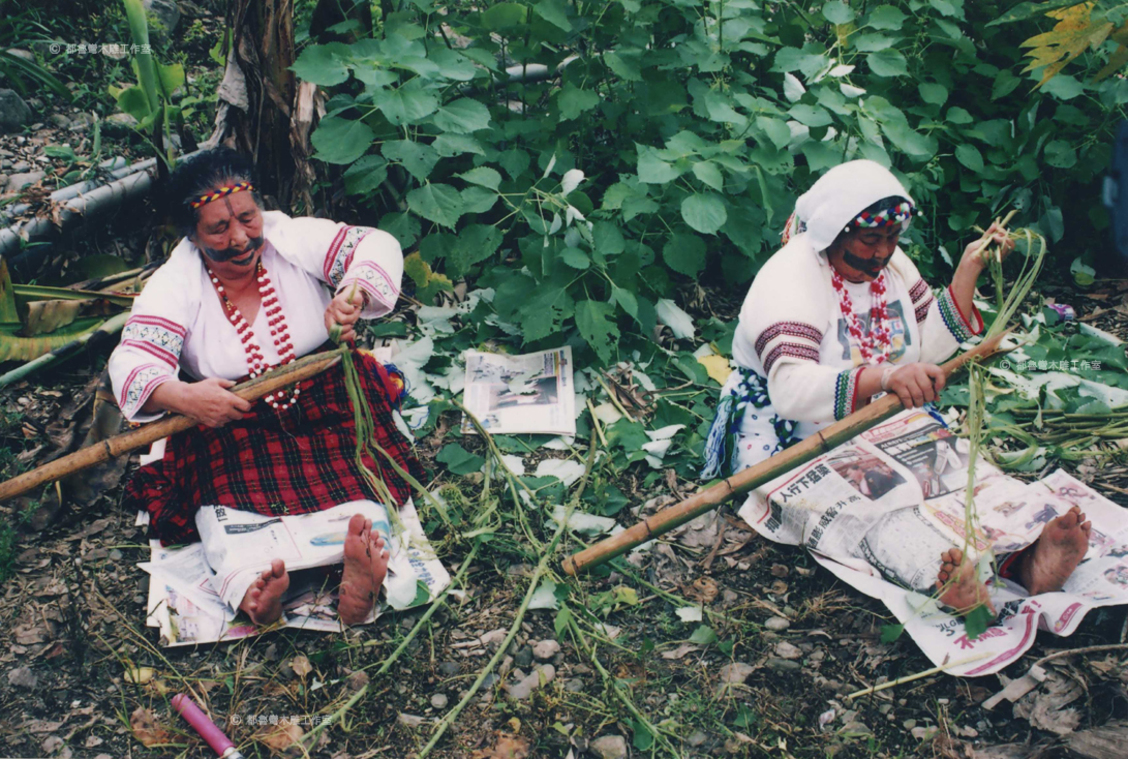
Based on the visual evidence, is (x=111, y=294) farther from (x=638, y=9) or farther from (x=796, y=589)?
(x=796, y=589)

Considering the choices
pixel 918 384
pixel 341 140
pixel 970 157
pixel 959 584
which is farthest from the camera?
pixel 970 157

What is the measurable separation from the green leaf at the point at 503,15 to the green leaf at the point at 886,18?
124cm

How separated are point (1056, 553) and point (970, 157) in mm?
1978

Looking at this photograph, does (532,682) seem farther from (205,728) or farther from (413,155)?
(413,155)

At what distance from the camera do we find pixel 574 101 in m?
3.11

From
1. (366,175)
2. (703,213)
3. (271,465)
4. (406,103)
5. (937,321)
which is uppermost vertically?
(406,103)

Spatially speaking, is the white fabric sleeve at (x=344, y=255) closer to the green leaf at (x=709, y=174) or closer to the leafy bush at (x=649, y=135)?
the leafy bush at (x=649, y=135)

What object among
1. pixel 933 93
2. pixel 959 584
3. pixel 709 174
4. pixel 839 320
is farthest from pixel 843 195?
pixel 933 93

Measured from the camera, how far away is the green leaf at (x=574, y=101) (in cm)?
308

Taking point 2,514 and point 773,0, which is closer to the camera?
point 2,514

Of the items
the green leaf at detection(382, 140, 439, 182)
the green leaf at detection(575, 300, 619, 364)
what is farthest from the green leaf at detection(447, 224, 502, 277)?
the green leaf at detection(575, 300, 619, 364)

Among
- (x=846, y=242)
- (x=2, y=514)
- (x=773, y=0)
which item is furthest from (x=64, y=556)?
(x=773, y=0)

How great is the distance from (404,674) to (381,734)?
0.17 m

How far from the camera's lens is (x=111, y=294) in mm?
3037
